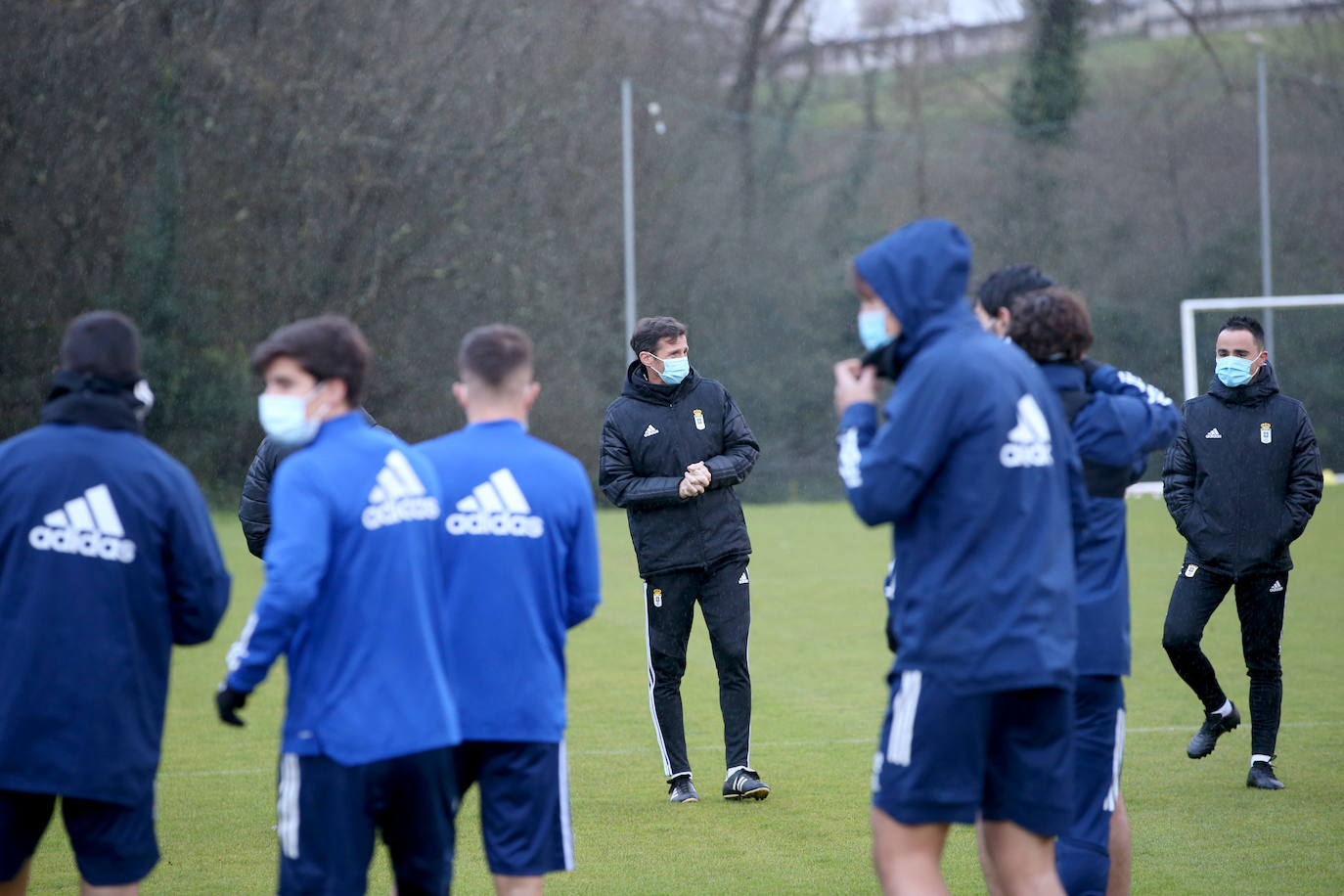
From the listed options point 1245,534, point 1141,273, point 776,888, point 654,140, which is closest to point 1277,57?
point 1141,273

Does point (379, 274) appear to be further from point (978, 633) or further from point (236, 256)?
point (978, 633)

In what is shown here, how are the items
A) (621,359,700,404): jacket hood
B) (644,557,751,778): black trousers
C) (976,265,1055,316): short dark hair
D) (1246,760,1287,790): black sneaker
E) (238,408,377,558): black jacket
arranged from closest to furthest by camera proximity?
(976,265,1055,316): short dark hair, (238,408,377,558): black jacket, (1246,760,1287,790): black sneaker, (644,557,751,778): black trousers, (621,359,700,404): jacket hood

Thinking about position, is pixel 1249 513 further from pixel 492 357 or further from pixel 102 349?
pixel 102 349

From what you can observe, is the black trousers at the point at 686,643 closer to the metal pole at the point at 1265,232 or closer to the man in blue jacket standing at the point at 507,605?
the man in blue jacket standing at the point at 507,605

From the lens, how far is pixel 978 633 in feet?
11.5

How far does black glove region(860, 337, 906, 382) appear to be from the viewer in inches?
148

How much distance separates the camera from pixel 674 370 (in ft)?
22.6

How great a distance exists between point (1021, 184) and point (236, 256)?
55.6ft

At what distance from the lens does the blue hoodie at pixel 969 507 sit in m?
3.51

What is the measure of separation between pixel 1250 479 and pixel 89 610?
16.8ft

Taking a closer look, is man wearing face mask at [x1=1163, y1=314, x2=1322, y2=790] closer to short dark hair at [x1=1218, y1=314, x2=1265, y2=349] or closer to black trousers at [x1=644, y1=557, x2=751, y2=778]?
short dark hair at [x1=1218, y1=314, x2=1265, y2=349]

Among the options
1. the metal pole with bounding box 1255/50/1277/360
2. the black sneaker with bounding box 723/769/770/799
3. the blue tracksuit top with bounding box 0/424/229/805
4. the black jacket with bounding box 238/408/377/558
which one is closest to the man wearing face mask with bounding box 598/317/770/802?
the black sneaker with bounding box 723/769/770/799

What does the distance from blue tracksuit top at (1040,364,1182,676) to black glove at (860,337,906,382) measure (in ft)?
2.28

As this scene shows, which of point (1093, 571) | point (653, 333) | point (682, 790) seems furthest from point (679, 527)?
point (1093, 571)
